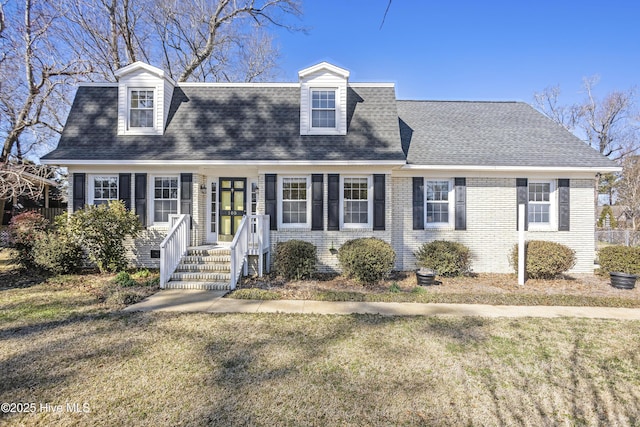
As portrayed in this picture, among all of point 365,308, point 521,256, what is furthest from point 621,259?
point 365,308

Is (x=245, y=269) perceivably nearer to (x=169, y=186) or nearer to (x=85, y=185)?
(x=169, y=186)

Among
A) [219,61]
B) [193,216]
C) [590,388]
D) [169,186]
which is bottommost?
[590,388]

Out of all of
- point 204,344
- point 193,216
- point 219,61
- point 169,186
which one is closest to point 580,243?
point 204,344

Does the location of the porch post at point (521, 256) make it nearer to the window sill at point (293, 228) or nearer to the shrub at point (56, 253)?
the window sill at point (293, 228)

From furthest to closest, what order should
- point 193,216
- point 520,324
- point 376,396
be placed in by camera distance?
1. point 193,216
2. point 520,324
3. point 376,396

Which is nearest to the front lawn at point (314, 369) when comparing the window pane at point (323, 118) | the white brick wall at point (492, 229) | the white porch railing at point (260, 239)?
the white porch railing at point (260, 239)

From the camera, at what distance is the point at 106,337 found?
4961mm

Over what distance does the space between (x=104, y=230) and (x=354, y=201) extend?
699 cm

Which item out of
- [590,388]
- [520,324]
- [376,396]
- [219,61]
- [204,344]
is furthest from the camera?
[219,61]

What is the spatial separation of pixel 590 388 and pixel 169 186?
10371 mm

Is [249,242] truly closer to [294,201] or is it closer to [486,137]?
[294,201]

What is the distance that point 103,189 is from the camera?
1014cm

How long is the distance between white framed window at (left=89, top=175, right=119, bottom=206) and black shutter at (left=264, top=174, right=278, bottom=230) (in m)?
4.58

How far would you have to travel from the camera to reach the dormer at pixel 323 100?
10.4m
